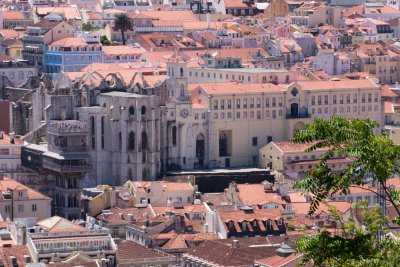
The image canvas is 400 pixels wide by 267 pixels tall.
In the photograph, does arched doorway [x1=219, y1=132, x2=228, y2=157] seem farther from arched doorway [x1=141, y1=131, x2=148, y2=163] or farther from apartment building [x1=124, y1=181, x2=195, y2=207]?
apartment building [x1=124, y1=181, x2=195, y2=207]

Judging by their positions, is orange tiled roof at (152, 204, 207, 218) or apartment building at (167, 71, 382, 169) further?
apartment building at (167, 71, 382, 169)

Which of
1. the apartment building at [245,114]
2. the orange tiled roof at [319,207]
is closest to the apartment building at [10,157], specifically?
the apartment building at [245,114]

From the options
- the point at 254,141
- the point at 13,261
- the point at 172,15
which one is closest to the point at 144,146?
the point at 254,141

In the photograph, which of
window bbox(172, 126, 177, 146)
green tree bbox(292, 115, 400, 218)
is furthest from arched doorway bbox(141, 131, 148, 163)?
green tree bbox(292, 115, 400, 218)

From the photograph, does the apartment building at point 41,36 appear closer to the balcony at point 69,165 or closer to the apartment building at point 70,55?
the apartment building at point 70,55

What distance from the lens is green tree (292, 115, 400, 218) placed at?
29.3m

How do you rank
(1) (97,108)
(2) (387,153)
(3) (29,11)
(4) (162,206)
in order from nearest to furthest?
1. (2) (387,153)
2. (4) (162,206)
3. (1) (97,108)
4. (3) (29,11)

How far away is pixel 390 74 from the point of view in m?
124

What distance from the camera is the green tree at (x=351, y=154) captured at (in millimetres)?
29328

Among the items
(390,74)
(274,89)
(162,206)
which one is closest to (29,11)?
(390,74)

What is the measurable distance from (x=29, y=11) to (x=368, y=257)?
105 metres

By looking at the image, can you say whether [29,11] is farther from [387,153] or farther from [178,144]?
[387,153]

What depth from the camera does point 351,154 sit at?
96.8ft

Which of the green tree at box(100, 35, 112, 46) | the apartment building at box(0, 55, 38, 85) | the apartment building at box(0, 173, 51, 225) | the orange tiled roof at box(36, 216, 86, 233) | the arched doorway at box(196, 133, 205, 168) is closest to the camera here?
Result: the orange tiled roof at box(36, 216, 86, 233)
